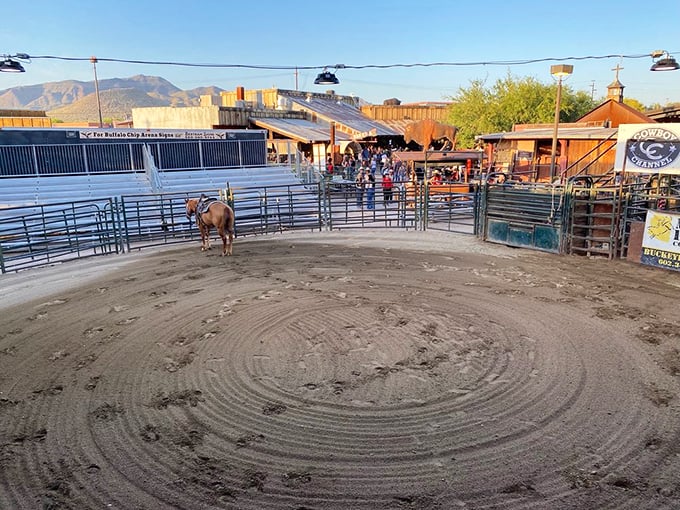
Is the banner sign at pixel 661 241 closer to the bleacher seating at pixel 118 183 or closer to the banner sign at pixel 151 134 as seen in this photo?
the bleacher seating at pixel 118 183

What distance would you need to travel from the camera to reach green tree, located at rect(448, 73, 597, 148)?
34812 mm

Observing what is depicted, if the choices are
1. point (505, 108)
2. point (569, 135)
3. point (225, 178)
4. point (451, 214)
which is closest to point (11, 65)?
point (225, 178)

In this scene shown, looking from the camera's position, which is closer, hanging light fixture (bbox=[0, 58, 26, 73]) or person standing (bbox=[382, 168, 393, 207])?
hanging light fixture (bbox=[0, 58, 26, 73])

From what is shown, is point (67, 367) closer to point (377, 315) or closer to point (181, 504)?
point (181, 504)

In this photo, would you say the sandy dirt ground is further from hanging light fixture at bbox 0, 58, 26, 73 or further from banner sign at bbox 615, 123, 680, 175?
hanging light fixture at bbox 0, 58, 26, 73

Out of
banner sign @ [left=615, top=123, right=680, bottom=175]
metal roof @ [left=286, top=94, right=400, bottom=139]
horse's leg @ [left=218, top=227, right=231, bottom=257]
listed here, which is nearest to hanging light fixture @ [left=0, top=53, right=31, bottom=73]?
horse's leg @ [left=218, top=227, right=231, bottom=257]

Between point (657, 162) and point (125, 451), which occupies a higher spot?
point (657, 162)

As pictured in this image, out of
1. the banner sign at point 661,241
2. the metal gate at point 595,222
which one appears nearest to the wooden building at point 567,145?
the metal gate at point 595,222

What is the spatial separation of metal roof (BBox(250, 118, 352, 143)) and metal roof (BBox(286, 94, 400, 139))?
212 centimetres

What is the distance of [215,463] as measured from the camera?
13.3ft

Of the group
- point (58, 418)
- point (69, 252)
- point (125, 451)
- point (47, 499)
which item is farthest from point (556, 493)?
point (69, 252)

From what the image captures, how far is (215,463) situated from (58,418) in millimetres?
1801

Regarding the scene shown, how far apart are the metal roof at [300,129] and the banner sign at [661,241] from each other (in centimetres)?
2309

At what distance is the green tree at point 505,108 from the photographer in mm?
34812
